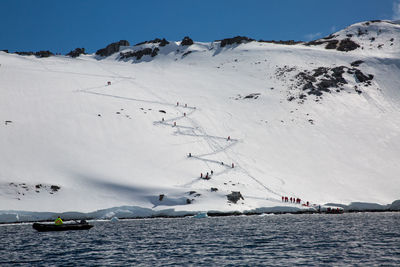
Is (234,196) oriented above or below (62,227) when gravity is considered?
above

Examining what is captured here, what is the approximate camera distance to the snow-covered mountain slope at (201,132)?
56.1m

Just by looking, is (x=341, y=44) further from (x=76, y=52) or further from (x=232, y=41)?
(x=76, y=52)

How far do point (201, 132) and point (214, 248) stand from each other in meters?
54.7

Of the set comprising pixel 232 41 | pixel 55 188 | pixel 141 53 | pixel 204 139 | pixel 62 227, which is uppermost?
pixel 232 41

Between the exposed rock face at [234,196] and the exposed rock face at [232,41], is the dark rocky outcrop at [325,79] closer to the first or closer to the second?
the exposed rock face at [232,41]

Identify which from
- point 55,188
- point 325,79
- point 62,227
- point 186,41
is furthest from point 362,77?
point 62,227

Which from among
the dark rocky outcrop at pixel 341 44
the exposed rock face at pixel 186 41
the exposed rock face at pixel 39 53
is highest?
the exposed rock face at pixel 186 41

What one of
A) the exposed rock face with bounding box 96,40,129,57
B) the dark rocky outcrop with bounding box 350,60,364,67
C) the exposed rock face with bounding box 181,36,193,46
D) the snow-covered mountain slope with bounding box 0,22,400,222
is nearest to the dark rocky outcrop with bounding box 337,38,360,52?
the snow-covered mountain slope with bounding box 0,22,400,222

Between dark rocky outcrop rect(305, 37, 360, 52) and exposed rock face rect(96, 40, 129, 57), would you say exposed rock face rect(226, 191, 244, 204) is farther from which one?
exposed rock face rect(96, 40, 129, 57)

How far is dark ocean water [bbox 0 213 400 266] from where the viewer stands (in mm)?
20984

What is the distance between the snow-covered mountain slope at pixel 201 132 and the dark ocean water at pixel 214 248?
19.7 metres

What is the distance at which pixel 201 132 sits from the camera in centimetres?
7944

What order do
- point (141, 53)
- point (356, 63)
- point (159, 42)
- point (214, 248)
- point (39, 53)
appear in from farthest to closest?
1. point (159, 42)
2. point (141, 53)
3. point (39, 53)
4. point (356, 63)
5. point (214, 248)

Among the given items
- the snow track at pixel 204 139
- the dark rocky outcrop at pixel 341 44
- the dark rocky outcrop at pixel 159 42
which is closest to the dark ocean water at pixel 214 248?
the snow track at pixel 204 139
